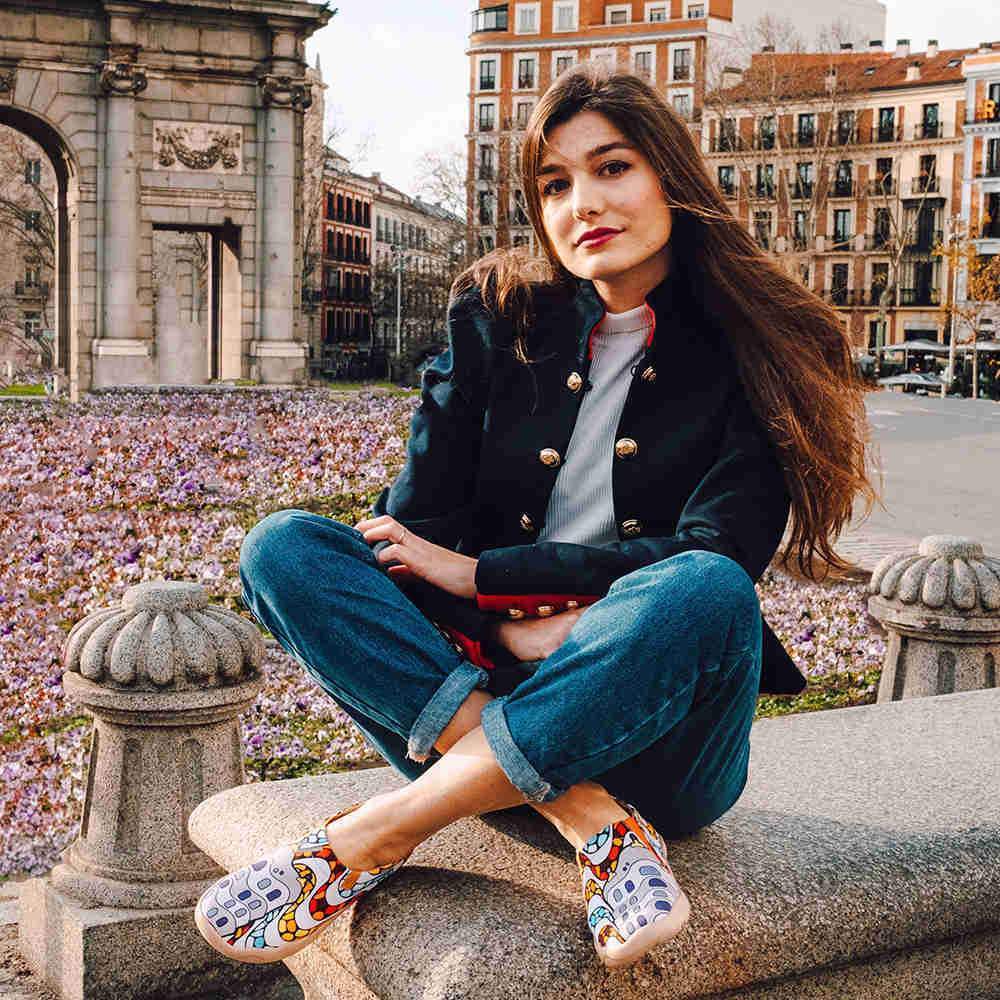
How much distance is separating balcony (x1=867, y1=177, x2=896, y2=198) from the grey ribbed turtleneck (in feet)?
234

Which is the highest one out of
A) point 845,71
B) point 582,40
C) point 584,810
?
point 582,40

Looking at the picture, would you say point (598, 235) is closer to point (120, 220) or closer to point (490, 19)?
point (120, 220)

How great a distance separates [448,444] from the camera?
11.4 ft

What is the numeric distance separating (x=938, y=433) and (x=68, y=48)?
15130 mm

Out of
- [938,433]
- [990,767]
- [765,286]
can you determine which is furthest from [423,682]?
[938,433]

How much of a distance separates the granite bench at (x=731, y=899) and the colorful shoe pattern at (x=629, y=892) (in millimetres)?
86

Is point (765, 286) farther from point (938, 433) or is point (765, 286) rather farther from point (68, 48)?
point (68, 48)

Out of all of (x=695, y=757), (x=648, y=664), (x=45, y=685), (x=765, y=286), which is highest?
(x=765, y=286)

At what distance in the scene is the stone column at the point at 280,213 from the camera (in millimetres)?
26297

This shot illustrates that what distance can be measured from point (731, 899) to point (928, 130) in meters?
73.3

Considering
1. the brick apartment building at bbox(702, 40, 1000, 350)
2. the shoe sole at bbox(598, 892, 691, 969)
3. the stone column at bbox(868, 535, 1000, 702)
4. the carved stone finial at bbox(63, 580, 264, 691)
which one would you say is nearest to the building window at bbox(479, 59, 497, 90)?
the brick apartment building at bbox(702, 40, 1000, 350)

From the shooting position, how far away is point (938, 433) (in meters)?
25.1

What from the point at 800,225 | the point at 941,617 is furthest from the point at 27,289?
the point at 941,617

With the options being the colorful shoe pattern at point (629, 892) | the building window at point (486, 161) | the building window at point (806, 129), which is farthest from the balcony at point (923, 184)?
the colorful shoe pattern at point (629, 892)
